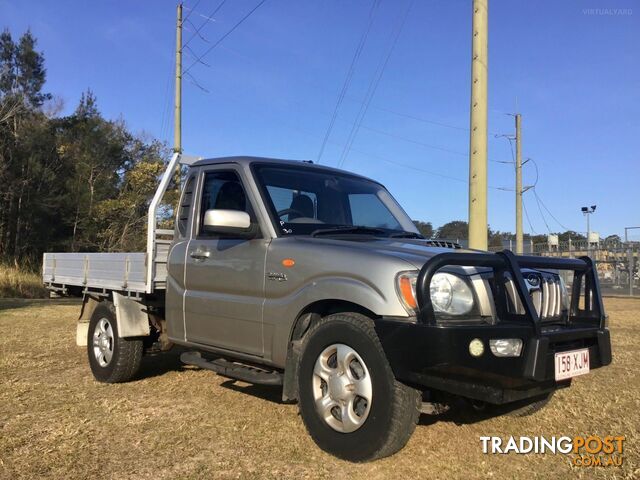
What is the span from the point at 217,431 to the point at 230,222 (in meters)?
1.60

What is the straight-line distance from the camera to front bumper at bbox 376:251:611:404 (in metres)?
2.95

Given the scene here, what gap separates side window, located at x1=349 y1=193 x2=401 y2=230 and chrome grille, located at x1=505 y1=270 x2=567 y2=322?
1.56 meters

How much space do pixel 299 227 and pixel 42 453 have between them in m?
2.39

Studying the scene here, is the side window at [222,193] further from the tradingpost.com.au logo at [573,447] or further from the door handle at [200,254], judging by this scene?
the tradingpost.com.au logo at [573,447]

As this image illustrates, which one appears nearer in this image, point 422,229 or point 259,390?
point 259,390

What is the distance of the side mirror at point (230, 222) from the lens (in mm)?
3977

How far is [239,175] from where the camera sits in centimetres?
461

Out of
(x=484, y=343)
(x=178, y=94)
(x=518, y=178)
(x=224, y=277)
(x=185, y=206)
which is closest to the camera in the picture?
(x=484, y=343)

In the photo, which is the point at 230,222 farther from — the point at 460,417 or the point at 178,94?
the point at 178,94

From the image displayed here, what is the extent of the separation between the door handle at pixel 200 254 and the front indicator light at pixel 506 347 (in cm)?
251

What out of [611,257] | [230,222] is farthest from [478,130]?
[611,257]

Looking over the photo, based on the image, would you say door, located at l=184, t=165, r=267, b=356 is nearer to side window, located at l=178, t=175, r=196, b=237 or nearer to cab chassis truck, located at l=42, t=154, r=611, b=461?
cab chassis truck, located at l=42, t=154, r=611, b=461

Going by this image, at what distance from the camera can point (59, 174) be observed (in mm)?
33969

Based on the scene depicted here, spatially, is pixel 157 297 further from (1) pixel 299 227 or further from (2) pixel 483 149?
(2) pixel 483 149
